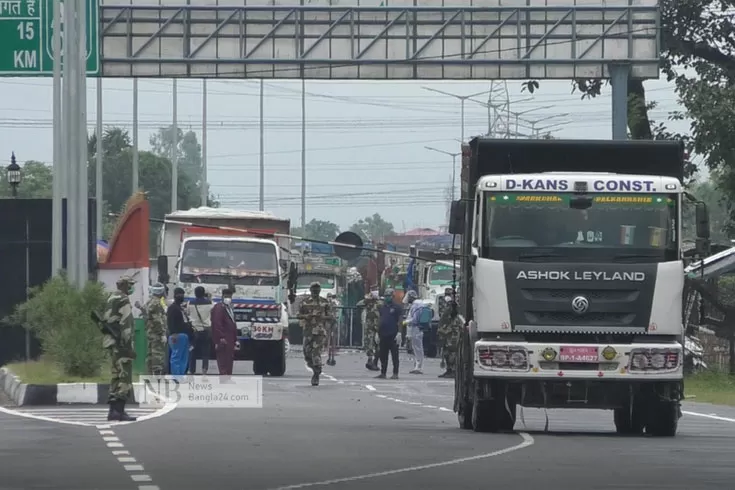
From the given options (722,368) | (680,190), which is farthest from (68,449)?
(722,368)

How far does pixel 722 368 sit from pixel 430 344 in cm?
2026

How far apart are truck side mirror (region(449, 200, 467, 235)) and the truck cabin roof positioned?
0.41 m

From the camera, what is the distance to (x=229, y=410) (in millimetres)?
23312

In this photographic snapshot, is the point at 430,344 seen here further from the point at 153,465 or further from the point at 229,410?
the point at 153,465

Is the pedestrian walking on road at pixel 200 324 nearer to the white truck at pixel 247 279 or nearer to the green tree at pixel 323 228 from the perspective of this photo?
the white truck at pixel 247 279

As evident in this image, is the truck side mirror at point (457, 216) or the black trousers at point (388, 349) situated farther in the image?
the black trousers at point (388, 349)

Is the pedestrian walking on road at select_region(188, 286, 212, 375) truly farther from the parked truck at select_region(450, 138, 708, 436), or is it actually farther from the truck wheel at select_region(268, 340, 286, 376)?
the parked truck at select_region(450, 138, 708, 436)

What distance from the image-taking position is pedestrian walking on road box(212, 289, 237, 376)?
32250mm

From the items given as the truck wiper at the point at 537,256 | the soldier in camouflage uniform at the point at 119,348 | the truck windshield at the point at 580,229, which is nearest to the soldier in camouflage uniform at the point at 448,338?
the soldier in camouflage uniform at the point at 119,348

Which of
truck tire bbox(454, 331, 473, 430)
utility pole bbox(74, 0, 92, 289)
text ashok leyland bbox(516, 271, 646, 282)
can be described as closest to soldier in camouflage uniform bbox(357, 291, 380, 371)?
utility pole bbox(74, 0, 92, 289)

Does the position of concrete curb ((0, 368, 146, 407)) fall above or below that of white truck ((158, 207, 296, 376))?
below

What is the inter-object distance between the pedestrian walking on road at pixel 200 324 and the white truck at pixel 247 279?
0.47 m

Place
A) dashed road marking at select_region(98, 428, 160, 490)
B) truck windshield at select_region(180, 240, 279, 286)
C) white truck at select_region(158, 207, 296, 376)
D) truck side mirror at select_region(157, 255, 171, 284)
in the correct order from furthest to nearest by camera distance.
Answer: truck windshield at select_region(180, 240, 279, 286) < white truck at select_region(158, 207, 296, 376) < truck side mirror at select_region(157, 255, 171, 284) < dashed road marking at select_region(98, 428, 160, 490)

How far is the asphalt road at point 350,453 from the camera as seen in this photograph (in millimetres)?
13414
